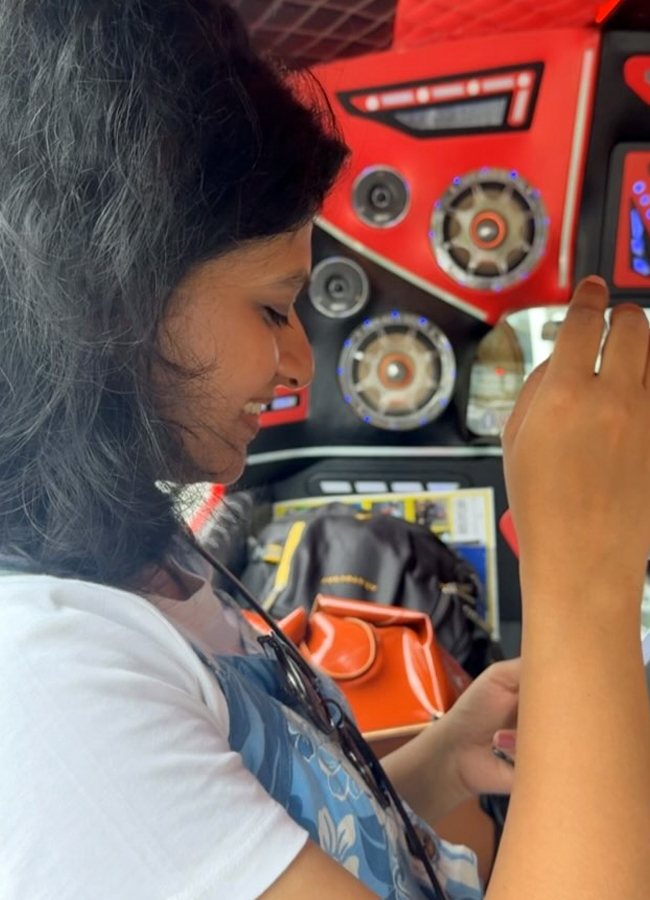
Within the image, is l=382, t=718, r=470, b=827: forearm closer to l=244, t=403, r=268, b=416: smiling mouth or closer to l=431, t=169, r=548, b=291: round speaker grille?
l=244, t=403, r=268, b=416: smiling mouth

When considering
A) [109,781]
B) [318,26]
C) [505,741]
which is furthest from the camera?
[318,26]

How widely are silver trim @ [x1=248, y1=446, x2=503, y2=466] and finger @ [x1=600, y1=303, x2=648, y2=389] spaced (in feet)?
3.84

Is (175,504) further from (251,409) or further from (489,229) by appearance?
(489,229)

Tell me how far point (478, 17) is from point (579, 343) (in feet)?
3.47

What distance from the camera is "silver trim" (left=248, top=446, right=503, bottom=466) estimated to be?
164cm

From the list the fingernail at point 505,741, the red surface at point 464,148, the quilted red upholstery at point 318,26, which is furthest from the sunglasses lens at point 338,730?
the red surface at point 464,148

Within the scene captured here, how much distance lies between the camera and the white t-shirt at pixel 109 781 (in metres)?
0.32

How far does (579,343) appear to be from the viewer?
0.44 metres

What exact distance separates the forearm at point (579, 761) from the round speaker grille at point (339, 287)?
122 centimetres

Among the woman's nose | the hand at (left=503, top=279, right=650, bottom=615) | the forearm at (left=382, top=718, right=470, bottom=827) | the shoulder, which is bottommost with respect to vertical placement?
the forearm at (left=382, top=718, right=470, bottom=827)

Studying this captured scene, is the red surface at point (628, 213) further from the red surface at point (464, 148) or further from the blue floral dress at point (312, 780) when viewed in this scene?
the blue floral dress at point (312, 780)

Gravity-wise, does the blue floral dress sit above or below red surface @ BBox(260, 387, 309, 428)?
below

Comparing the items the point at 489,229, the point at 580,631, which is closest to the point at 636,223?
the point at 489,229

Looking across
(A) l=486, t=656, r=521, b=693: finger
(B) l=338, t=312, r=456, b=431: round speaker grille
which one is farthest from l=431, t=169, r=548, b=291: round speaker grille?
(A) l=486, t=656, r=521, b=693: finger
